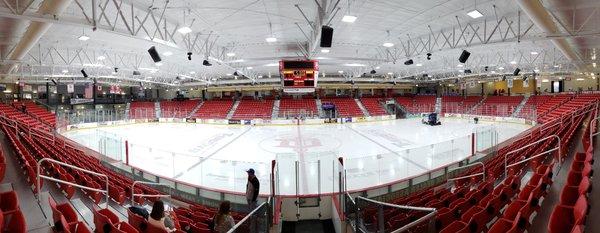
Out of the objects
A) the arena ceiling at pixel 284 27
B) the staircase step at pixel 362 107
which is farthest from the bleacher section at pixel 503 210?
the staircase step at pixel 362 107

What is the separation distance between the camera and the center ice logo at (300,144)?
16.4 m

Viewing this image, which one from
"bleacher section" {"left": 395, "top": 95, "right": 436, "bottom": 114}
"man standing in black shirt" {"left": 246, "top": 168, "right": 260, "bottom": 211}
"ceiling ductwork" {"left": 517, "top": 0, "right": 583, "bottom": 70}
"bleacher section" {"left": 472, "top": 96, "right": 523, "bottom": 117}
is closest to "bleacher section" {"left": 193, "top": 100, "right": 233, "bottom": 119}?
"bleacher section" {"left": 395, "top": 95, "right": 436, "bottom": 114}

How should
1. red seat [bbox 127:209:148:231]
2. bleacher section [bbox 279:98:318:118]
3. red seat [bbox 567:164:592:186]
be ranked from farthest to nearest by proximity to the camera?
bleacher section [bbox 279:98:318:118] → red seat [bbox 127:209:148:231] → red seat [bbox 567:164:592:186]

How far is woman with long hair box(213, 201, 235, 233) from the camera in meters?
4.75

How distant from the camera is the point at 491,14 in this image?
11.4 m

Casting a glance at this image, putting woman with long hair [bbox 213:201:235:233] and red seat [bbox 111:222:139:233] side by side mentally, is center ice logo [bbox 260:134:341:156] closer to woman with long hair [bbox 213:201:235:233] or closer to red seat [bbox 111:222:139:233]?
woman with long hair [bbox 213:201:235:233]

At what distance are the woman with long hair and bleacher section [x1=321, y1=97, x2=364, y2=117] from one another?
97.1ft

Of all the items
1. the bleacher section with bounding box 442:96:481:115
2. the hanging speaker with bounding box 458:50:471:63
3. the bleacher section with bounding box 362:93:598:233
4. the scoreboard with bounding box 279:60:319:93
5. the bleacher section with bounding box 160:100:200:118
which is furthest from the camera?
the bleacher section with bounding box 160:100:200:118

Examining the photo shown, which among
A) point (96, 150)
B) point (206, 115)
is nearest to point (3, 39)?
point (96, 150)

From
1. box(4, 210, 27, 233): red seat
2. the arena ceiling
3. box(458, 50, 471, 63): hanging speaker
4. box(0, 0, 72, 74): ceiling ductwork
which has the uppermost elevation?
the arena ceiling

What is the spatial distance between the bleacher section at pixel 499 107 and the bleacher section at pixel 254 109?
72.5 feet

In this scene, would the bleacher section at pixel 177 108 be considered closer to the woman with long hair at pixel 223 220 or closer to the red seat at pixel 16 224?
the woman with long hair at pixel 223 220

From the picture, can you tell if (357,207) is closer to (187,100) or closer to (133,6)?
(133,6)

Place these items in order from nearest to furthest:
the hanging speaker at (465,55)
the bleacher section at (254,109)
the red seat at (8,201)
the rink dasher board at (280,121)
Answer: the red seat at (8,201) → the hanging speaker at (465,55) → the rink dasher board at (280,121) → the bleacher section at (254,109)
